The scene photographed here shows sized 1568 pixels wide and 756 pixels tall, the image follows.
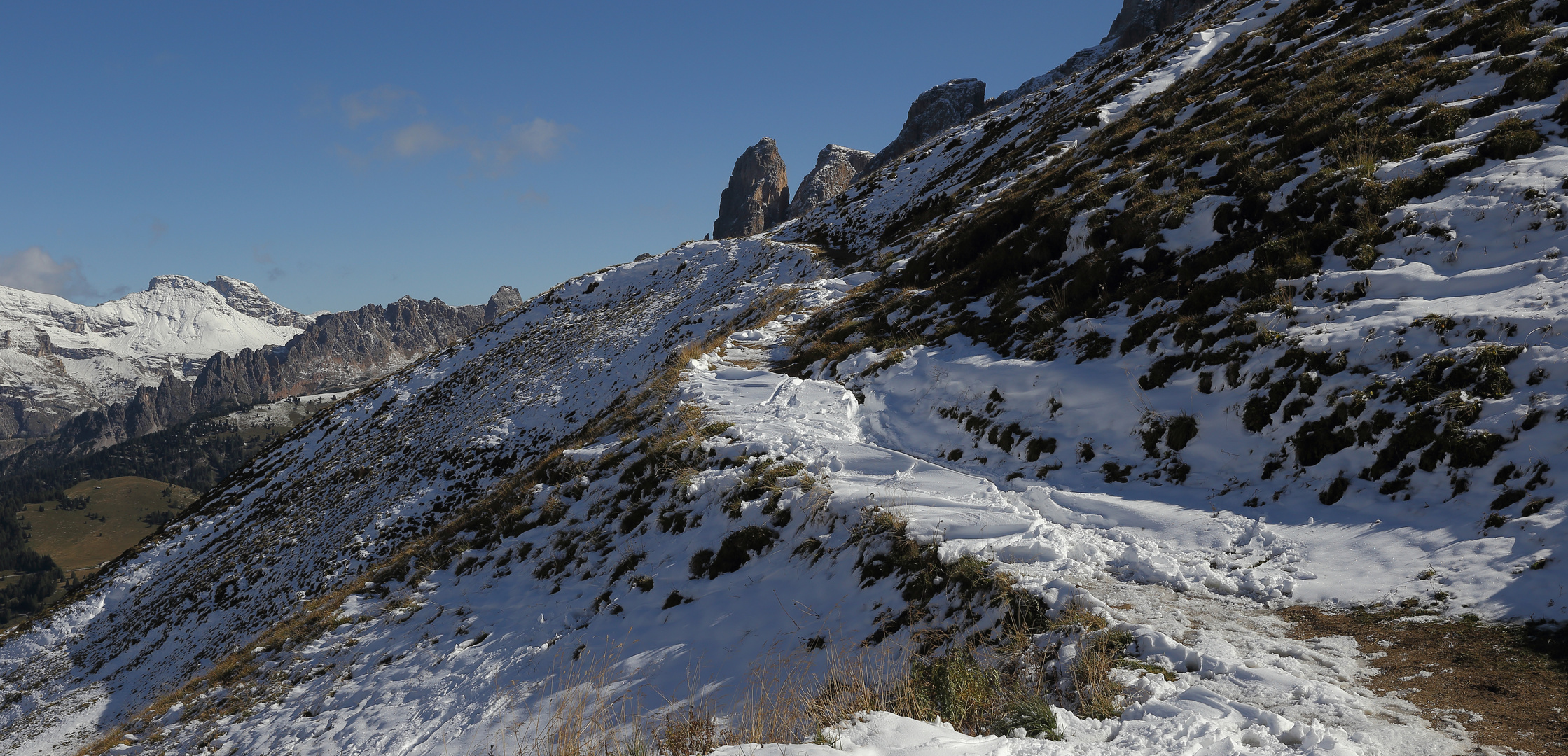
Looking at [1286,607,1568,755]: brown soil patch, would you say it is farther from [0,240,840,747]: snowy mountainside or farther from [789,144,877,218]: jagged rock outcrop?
[789,144,877,218]: jagged rock outcrop

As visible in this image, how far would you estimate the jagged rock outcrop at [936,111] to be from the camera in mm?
84625

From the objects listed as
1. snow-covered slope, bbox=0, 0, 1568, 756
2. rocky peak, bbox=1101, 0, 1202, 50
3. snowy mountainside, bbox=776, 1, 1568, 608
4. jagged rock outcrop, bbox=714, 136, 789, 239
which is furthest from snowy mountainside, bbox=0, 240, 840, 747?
jagged rock outcrop, bbox=714, 136, 789, 239

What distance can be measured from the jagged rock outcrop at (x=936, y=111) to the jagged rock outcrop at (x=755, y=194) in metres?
22.8

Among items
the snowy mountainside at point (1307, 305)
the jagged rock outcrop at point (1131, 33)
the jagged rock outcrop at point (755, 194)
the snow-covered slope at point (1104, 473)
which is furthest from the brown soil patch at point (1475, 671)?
the jagged rock outcrop at point (755, 194)

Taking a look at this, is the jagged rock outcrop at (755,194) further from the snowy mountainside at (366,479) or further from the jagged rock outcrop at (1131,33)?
the snowy mountainside at (366,479)

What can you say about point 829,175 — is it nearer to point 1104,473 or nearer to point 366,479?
point 366,479

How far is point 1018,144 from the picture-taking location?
3089 cm

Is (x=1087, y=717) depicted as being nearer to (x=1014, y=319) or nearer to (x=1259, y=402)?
(x=1259, y=402)

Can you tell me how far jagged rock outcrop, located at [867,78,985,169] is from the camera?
84625mm

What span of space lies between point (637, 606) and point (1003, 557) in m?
5.29

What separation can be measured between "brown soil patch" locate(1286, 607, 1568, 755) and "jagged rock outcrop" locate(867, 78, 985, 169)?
8414 cm

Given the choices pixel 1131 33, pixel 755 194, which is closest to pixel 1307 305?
pixel 1131 33

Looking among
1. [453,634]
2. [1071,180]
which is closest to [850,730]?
[453,634]

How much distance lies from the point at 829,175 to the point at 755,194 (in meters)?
21.7
